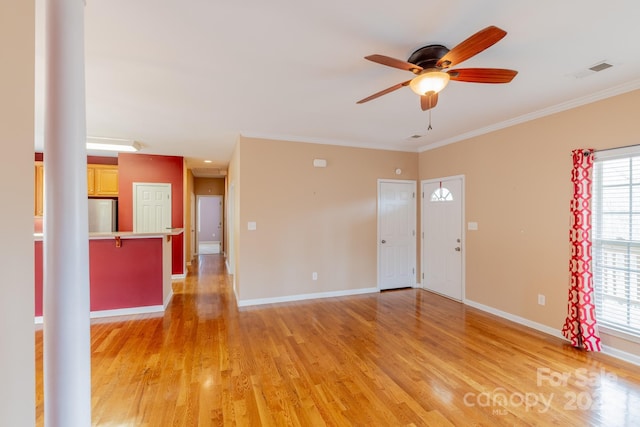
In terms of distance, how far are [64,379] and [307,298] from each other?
11.8ft

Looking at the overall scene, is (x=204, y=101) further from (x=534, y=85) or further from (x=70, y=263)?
(x=534, y=85)

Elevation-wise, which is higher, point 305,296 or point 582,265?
point 582,265

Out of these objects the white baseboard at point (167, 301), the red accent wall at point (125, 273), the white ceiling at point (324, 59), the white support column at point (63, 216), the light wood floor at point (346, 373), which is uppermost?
the white ceiling at point (324, 59)

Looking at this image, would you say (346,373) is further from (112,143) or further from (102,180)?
(102,180)

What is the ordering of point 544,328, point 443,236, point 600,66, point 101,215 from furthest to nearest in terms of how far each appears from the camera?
point 101,215
point 443,236
point 544,328
point 600,66

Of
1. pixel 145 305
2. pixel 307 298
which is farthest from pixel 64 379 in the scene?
pixel 307 298

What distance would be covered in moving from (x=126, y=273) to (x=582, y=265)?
557cm

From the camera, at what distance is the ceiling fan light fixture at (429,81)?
2025 mm

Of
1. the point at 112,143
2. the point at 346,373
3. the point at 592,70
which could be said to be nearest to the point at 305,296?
the point at 346,373

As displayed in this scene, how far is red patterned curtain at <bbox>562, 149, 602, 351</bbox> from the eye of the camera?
2916 mm

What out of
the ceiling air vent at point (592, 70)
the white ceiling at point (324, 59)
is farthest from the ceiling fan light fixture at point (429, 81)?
the ceiling air vent at point (592, 70)

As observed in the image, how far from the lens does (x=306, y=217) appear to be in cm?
463

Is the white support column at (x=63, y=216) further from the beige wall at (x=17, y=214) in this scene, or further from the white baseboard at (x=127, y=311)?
the white baseboard at (x=127, y=311)

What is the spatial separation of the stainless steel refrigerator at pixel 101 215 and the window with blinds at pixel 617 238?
7691 millimetres
